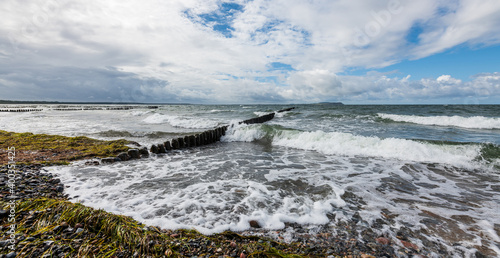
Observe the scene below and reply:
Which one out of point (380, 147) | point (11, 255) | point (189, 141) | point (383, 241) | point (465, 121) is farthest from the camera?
point (465, 121)

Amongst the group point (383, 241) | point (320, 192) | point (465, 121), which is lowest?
point (320, 192)

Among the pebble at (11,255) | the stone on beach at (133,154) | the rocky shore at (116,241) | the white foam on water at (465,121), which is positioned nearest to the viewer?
the pebble at (11,255)

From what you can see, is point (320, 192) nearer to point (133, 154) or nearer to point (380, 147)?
point (380, 147)

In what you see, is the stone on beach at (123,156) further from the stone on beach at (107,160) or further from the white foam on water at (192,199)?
the white foam on water at (192,199)

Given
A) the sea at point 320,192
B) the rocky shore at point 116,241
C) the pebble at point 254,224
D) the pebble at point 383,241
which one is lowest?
the sea at point 320,192

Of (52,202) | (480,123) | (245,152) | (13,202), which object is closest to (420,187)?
(245,152)

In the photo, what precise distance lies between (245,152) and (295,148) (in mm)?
2996

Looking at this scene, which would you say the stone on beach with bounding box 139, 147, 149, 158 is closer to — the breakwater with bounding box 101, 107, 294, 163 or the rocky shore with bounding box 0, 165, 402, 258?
the breakwater with bounding box 101, 107, 294, 163

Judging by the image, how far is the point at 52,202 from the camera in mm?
3682

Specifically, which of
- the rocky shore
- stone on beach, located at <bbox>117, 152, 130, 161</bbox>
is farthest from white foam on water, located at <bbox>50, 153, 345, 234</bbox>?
stone on beach, located at <bbox>117, 152, 130, 161</bbox>

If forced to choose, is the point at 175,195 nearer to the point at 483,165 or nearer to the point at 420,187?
the point at 420,187

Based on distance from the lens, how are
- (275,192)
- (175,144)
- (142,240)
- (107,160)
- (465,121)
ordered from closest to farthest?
(142,240)
(275,192)
(107,160)
(175,144)
(465,121)

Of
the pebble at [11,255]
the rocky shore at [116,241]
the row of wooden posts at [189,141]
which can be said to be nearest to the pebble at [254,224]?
the rocky shore at [116,241]

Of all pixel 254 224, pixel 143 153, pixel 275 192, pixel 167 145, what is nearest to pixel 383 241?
pixel 254 224
